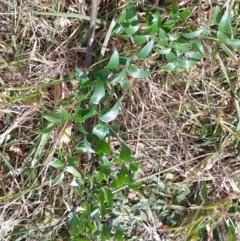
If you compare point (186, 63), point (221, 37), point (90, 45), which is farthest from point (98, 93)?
point (221, 37)

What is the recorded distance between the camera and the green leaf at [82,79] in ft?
4.47

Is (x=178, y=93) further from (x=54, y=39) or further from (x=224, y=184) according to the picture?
(x=54, y=39)

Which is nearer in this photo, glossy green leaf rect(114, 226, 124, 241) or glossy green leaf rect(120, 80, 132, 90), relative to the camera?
glossy green leaf rect(120, 80, 132, 90)

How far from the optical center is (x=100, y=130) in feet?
4.54

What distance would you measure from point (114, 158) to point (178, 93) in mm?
313

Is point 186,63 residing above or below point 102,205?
above

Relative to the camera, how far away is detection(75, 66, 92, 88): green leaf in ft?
4.47

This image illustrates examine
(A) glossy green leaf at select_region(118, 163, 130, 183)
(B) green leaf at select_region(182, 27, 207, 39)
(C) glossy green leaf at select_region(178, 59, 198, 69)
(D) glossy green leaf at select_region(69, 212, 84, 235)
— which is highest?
(B) green leaf at select_region(182, 27, 207, 39)

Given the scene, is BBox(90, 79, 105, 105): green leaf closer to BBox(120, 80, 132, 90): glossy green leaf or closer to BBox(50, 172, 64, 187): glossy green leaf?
BBox(120, 80, 132, 90): glossy green leaf

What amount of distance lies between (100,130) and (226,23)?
51 centimetres

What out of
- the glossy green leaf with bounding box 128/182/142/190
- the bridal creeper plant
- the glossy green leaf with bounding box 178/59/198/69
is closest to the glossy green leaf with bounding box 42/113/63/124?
the bridal creeper plant

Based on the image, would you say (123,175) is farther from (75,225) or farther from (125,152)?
(75,225)

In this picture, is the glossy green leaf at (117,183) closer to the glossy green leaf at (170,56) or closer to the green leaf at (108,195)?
the green leaf at (108,195)

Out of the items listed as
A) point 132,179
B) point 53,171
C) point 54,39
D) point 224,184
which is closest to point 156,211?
point 132,179
